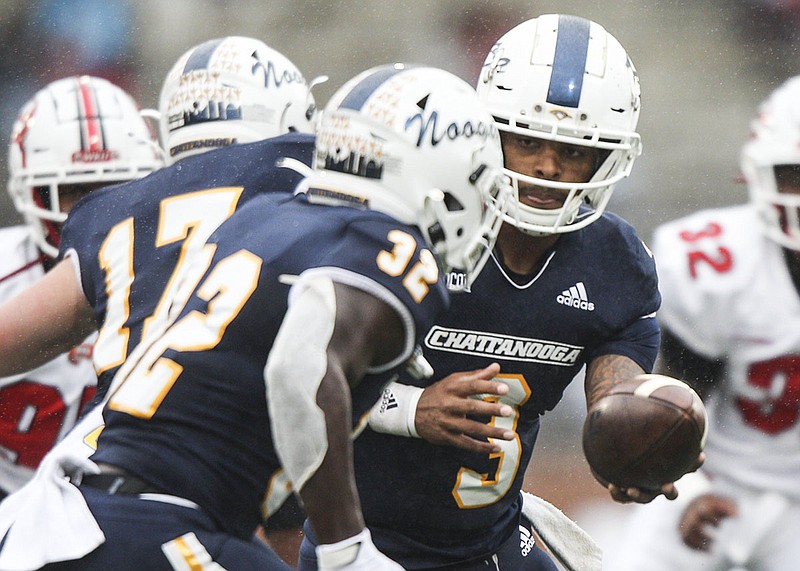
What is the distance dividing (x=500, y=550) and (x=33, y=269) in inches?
65.0

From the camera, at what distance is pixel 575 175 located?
10.7 ft

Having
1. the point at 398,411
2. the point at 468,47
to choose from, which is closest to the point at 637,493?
the point at 398,411

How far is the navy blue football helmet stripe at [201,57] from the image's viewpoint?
3334mm

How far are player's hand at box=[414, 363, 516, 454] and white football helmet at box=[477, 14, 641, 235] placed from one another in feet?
1.59

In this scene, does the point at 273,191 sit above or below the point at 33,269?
above

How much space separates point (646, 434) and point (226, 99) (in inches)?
50.1

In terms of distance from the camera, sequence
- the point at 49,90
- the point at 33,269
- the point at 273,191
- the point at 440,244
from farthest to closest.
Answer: the point at 49,90 < the point at 33,269 < the point at 273,191 < the point at 440,244

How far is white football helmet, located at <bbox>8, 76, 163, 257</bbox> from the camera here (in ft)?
13.8

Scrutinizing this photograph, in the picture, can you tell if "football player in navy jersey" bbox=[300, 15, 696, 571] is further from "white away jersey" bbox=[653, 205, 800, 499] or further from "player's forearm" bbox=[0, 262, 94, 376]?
"white away jersey" bbox=[653, 205, 800, 499]

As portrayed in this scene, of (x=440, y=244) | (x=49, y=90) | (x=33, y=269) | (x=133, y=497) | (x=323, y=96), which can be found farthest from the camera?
(x=323, y=96)

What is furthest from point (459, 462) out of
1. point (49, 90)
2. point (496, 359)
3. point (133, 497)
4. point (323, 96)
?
point (323, 96)

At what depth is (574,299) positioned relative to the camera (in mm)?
3182

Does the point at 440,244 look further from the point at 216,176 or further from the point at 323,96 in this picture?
the point at 323,96

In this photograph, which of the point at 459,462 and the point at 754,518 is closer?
the point at 459,462
